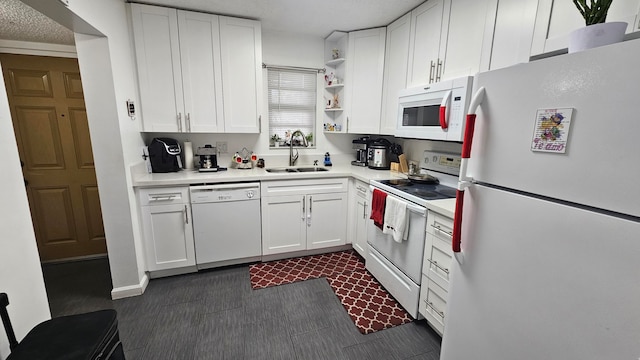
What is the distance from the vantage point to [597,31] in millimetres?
854

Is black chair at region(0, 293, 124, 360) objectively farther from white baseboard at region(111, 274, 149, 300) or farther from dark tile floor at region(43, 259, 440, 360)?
white baseboard at region(111, 274, 149, 300)

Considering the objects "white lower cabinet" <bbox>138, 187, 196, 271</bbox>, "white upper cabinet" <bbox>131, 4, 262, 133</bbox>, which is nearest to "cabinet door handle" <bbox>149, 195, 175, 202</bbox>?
"white lower cabinet" <bbox>138, 187, 196, 271</bbox>

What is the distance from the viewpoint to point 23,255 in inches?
47.9

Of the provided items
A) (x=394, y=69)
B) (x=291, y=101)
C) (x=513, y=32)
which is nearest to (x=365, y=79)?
(x=394, y=69)

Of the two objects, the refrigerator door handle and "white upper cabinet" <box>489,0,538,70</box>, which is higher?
"white upper cabinet" <box>489,0,538,70</box>

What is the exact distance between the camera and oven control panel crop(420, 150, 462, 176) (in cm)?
226

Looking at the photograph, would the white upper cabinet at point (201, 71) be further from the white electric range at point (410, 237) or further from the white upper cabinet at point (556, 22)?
the white upper cabinet at point (556, 22)

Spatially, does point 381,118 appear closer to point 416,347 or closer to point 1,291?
point 416,347

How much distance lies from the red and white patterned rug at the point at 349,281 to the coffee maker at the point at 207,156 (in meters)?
1.14

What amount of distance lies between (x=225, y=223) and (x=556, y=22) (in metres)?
2.66

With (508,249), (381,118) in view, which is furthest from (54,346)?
(381,118)

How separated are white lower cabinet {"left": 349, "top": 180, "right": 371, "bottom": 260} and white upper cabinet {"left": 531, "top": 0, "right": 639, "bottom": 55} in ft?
5.19

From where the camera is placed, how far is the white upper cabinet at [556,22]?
Result: 1.09 m

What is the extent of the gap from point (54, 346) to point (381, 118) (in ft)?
9.45
